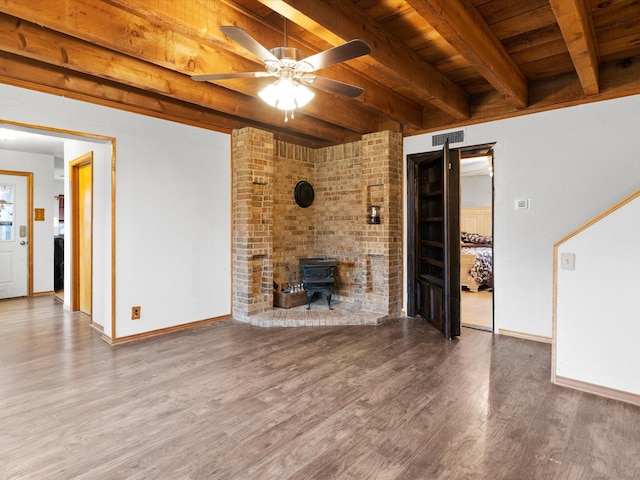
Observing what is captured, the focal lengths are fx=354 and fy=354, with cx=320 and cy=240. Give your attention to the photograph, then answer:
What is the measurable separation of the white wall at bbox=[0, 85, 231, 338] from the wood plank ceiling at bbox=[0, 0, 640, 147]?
198mm

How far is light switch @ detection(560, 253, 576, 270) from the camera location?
274 cm

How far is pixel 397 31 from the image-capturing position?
2789 mm

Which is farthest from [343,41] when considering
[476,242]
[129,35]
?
[476,242]

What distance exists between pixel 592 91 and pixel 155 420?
461 cm

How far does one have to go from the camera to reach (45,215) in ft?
20.9

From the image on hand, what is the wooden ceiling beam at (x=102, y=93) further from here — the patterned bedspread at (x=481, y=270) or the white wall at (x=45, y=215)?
the patterned bedspread at (x=481, y=270)

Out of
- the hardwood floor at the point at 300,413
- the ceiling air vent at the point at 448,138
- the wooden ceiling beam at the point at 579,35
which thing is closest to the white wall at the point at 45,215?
the hardwood floor at the point at 300,413

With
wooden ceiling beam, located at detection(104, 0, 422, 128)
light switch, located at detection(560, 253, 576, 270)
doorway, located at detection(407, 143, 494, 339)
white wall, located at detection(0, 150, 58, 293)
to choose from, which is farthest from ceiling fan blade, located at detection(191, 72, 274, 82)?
white wall, located at detection(0, 150, 58, 293)

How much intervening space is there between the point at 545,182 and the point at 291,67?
118 inches

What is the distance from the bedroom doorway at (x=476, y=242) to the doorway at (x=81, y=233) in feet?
15.9

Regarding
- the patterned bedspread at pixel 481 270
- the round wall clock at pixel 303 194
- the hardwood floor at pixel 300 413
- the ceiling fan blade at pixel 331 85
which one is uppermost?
the ceiling fan blade at pixel 331 85

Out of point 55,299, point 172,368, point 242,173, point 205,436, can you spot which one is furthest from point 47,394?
point 55,299

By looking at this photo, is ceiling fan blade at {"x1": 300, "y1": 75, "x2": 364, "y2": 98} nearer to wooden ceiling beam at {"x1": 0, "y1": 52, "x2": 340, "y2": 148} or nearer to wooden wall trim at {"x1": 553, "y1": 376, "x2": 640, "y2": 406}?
wooden ceiling beam at {"x1": 0, "y1": 52, "x2": 340, "y2": 148}

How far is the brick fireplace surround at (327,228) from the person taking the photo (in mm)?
4570
